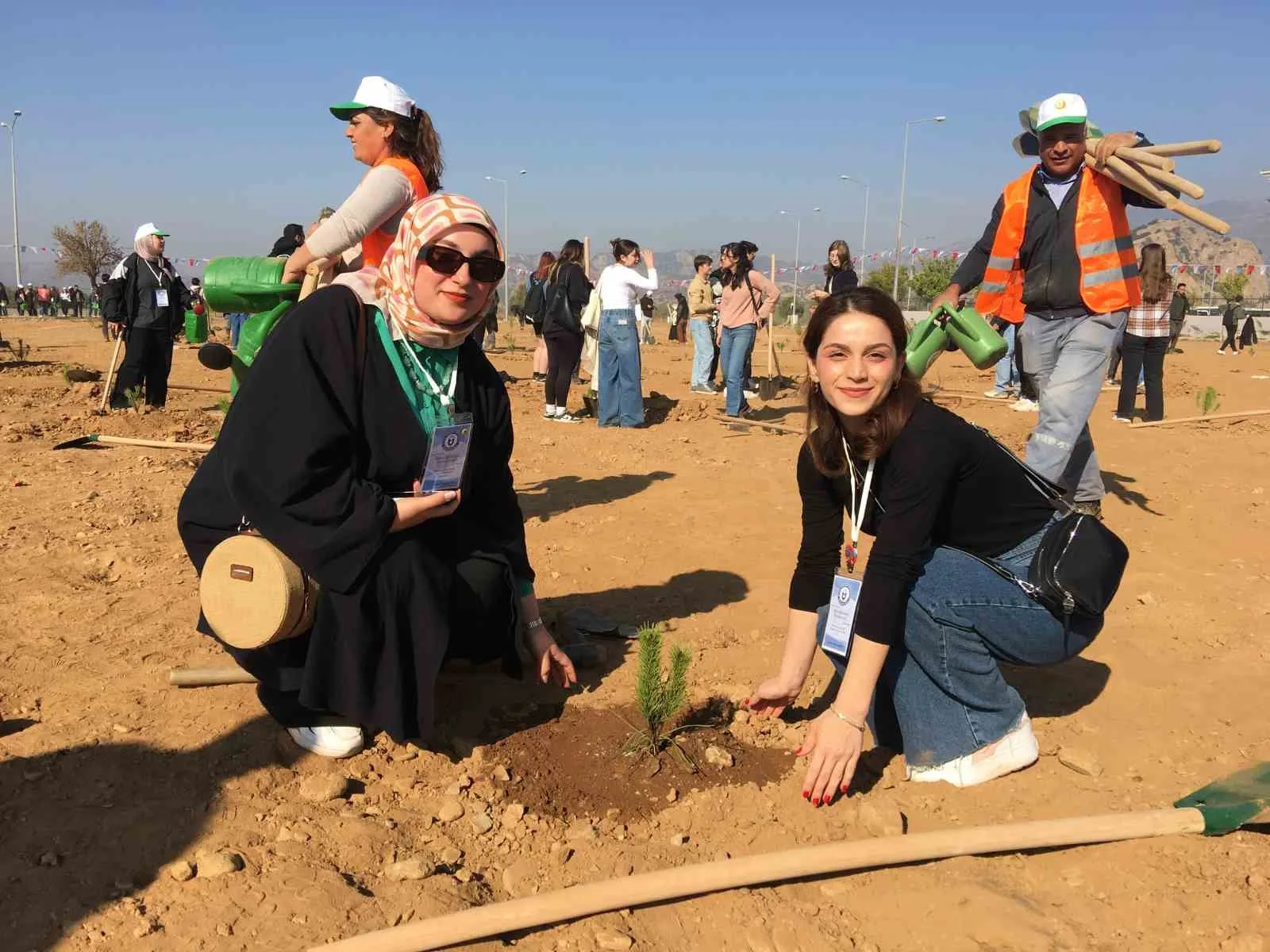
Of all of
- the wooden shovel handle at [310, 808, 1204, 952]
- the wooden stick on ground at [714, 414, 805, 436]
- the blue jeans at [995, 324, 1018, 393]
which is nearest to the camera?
the wooden shovel handle at [310, 808, 1204, 952]

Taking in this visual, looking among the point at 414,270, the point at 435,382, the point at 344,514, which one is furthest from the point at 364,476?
the point at 414,270

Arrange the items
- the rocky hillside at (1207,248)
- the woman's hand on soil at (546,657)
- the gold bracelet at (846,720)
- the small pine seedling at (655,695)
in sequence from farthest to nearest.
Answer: the rocky hillside at (1207,248) < the woman's hand on soil at (546,657) < the small pine seedling at (655,695) < the gold bracelet at (846,720)

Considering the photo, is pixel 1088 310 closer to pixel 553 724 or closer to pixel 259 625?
pixel 553 724

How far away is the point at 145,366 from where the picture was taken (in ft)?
30.0

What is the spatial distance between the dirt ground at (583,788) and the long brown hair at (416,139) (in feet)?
6.16

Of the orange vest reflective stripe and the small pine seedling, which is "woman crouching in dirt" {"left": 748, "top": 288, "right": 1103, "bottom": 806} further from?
the orange vest reflective stripe

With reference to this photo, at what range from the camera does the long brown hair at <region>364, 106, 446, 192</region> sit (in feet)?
12.3

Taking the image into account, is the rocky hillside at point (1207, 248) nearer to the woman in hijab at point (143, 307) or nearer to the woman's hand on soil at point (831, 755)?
the woman in hijab at point (143, 307)

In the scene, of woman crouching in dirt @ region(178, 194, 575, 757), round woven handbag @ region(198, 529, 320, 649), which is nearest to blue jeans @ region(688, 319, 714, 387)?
woman crouching in dirt @ region(178, 194, 575, 757)

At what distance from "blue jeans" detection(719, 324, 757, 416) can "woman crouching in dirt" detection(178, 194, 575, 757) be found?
6948 mm

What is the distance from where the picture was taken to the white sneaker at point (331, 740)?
9.25ft

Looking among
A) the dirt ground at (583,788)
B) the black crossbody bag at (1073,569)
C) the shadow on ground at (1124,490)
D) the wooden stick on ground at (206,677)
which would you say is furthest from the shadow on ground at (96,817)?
the shadow on ground at (1124,490)

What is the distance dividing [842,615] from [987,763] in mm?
611

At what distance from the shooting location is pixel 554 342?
31.3 feet
